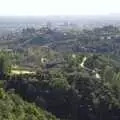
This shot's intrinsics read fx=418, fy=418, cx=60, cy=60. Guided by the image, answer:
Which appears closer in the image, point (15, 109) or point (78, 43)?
point (15, 109)

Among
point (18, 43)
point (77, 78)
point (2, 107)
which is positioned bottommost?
point (18, 43)

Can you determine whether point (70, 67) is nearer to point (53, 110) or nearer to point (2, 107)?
point (53, 110)

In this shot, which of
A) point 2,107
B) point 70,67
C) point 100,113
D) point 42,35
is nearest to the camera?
point 2,107

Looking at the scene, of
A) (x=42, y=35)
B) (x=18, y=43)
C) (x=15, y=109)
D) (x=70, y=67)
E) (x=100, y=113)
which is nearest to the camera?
(x=15, y=109)

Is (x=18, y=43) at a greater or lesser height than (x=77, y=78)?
lesser

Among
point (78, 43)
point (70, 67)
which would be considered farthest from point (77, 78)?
point (78, 43)

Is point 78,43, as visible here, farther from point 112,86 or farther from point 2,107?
point 2,107

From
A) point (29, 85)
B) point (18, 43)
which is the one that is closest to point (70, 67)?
point (29, 85)

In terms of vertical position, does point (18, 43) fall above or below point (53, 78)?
below

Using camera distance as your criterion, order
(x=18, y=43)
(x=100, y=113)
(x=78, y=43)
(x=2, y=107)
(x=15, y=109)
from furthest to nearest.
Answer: (x=18, y=43) < (x=78, y=43) < (x=100, y=113) < (x=15, y=109) < (x=2, y=107)
